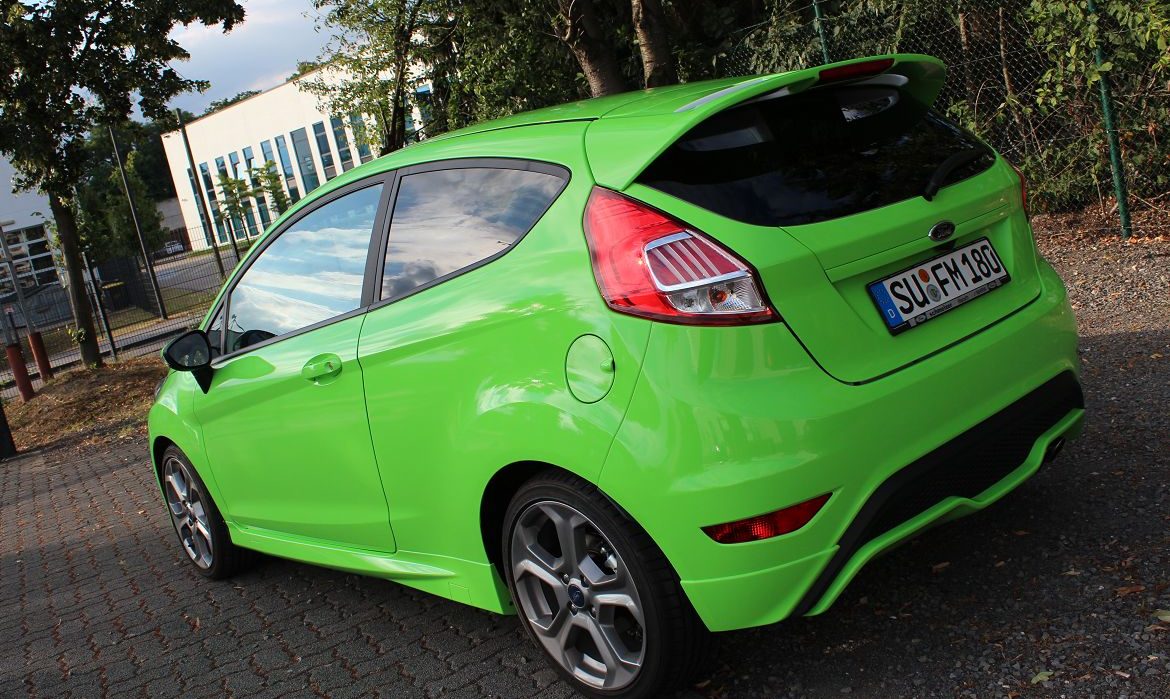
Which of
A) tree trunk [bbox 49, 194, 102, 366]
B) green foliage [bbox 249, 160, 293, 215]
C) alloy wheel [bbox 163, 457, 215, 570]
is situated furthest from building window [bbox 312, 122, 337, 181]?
alloy wheel [bbox 163, 457, 215, 570]

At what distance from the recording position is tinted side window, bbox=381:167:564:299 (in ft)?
A: 9.84

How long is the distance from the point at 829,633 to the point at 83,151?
44.7ft

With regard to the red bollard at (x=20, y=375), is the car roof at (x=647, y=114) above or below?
above

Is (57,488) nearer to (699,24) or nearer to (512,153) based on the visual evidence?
(512,153)

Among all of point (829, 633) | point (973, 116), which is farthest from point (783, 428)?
point (973, 116)

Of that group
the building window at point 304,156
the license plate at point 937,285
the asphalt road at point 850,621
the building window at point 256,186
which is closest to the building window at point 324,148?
the building window at point 304,156

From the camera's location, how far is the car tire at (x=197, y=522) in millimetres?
4805


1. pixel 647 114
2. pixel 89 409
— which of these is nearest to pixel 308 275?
pixel 647 114

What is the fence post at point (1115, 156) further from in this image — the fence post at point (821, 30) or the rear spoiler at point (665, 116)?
the rear spoiler at point (665, 116)

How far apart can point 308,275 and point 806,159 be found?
1.96m

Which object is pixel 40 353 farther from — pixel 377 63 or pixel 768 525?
pixel 768 525

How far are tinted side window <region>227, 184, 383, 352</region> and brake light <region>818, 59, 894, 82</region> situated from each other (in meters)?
1.57

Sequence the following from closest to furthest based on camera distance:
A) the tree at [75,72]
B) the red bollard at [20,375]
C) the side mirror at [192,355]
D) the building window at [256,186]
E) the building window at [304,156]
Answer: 1. the side mirror at [192,355]
2. the tree at [75,72]
3. the red bollard at [20,375]
4. the building window at [256,186]
5. the building window at [304,156]

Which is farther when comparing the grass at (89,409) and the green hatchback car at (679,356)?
the grass at (89,409)
